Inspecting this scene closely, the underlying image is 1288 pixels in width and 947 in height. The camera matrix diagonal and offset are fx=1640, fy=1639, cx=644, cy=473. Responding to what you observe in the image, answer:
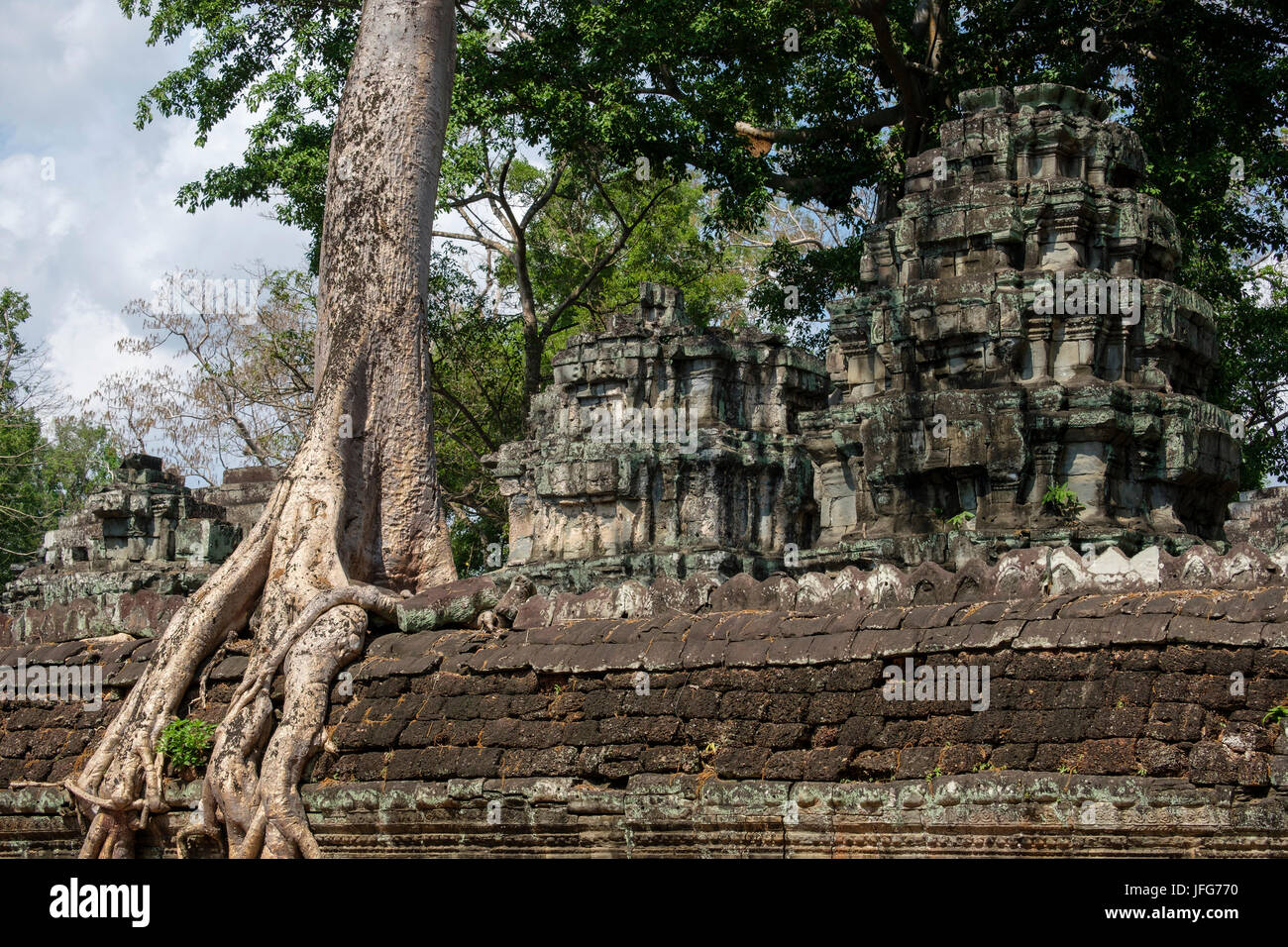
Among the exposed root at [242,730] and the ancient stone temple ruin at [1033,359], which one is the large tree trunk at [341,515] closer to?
the exposed root at [242,730]

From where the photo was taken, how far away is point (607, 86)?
21.1 metres

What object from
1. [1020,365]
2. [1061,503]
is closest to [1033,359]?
[1020,365]

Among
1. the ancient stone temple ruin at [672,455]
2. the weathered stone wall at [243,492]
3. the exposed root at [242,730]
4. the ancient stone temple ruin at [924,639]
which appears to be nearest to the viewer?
the ancient stone temple ruin at [924,639]

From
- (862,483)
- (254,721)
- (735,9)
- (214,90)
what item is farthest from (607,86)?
(254,721)

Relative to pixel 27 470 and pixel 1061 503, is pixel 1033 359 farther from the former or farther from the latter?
pixel 27 470

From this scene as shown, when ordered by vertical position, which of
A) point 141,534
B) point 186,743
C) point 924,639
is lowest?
point 186,743

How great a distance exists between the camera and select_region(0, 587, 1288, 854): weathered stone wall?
6.33m

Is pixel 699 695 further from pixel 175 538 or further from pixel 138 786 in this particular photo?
pixel 175 538

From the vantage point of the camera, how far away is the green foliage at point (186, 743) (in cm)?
895

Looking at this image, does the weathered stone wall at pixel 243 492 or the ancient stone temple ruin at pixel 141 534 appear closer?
the ancient stone temple ruin at pixel 141 534

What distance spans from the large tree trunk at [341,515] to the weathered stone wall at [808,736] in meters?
0.23

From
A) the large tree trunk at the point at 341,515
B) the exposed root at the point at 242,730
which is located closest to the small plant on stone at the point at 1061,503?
the large tree trunk at the point at 341,515

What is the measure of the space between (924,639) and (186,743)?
4217 mm

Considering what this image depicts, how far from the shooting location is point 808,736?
7367 mm
